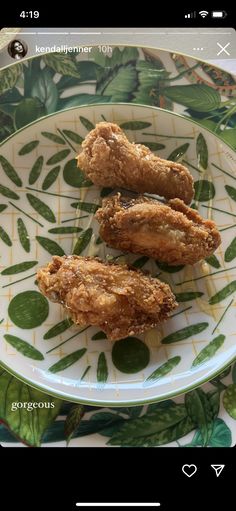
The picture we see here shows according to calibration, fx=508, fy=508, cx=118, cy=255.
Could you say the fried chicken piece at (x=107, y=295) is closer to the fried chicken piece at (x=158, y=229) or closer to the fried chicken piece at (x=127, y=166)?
the fried chicken piece at (x=158, y=229)

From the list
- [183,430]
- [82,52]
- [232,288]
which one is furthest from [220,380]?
[82,52]

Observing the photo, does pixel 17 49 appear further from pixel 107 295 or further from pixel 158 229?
pixel 107 295
